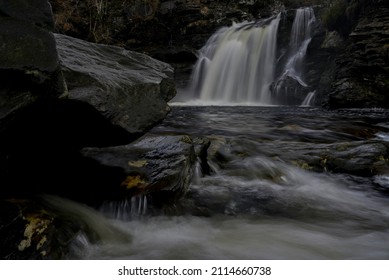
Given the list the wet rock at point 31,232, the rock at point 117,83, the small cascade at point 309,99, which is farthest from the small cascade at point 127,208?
the small cascade at point 309,99

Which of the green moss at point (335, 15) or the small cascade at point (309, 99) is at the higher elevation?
the green moss at point (335, 15)

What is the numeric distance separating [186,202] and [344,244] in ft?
4.78

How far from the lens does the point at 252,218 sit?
3.06m

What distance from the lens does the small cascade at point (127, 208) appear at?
2934 millimetres

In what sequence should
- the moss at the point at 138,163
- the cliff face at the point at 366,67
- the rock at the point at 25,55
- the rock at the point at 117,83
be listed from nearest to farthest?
the rock at the point at 25,55
the rock at the point at 117,83
the moss at the point at 138,163
the cliff face at the point at 366,67

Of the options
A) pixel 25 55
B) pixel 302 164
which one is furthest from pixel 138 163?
pixel 302 164

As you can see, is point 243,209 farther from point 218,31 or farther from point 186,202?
point 218,31

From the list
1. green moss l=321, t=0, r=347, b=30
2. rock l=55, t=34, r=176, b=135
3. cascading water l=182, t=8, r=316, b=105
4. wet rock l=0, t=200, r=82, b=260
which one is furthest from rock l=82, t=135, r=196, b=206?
green moss l=321, t=0, r=347, b=30

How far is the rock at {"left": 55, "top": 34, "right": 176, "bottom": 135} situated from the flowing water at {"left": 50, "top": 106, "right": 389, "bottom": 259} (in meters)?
0.81

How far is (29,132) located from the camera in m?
2.56

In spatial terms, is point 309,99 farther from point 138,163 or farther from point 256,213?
point 138,163

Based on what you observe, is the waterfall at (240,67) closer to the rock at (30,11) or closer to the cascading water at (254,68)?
the cascading water at (254,68)

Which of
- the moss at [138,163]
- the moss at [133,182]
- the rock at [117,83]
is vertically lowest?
the moss at [133,182]
